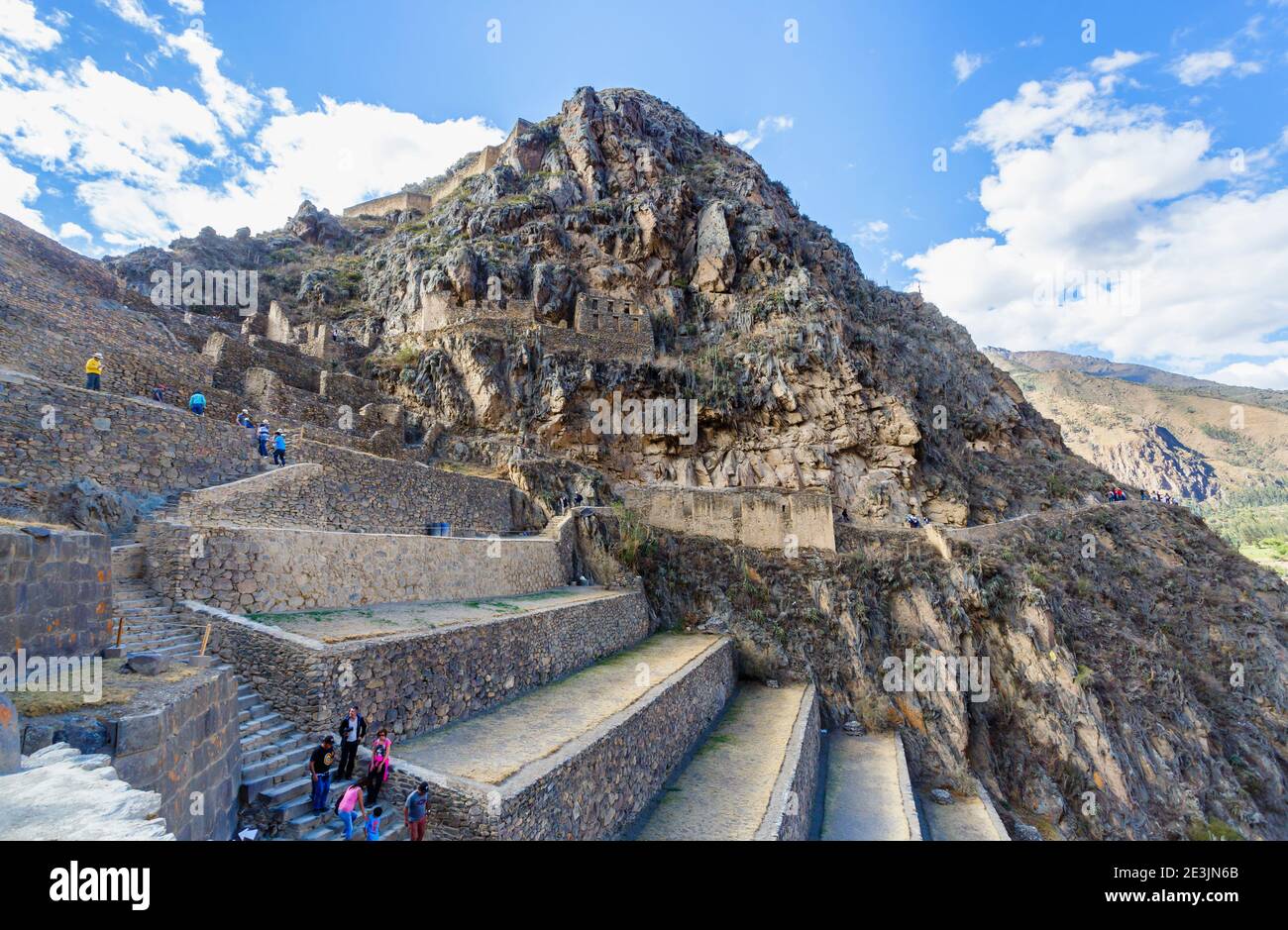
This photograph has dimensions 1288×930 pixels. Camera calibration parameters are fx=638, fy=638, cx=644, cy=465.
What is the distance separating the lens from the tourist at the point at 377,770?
22.4 feet

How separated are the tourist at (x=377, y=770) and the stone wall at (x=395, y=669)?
83 centimetres

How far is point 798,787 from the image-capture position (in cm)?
1091

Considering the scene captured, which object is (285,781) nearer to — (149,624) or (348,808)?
(348,808)

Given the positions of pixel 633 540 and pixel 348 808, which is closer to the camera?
pixel 348 808

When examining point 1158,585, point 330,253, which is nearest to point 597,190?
point 330,253

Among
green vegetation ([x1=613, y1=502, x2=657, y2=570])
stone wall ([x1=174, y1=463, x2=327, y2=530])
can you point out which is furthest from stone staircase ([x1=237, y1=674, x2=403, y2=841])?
green vegetation ([x1=613, y1=502, x2=657, y2=570])

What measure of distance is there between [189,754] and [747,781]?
8.59 m

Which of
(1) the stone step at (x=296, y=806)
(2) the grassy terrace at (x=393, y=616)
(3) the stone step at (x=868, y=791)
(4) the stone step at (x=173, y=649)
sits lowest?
(3) the stone step at (x=868, y=791)

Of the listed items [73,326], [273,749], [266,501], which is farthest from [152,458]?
[273,749]

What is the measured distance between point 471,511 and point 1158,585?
28187 mm

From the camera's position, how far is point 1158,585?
1058 inches

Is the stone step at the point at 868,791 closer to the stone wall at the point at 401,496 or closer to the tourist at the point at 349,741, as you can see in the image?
the tourist at the point at 349,741

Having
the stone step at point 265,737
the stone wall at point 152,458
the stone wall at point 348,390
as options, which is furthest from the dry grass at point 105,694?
the stone wall at point 348,390
